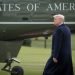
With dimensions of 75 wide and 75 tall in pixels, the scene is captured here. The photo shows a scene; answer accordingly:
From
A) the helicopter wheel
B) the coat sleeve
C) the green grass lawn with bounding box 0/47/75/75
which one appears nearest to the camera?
the coat sleeve

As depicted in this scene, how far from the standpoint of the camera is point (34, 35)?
37.5ft

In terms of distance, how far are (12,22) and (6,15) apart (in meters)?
0.23

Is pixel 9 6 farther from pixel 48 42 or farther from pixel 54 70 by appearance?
pixel 48 42

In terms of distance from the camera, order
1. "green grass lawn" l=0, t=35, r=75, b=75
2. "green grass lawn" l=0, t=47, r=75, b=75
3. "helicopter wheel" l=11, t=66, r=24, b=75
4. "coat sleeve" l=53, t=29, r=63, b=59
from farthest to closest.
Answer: "green grass lawn" l=0, t=35, r=75, b=75
"green grass lawn" l=0, t=47, r=75, b=75
"helicopter wheel" l=11, t=66, r=24, b=75
"coat sleeve" l=53, t=29, r=63, b=59

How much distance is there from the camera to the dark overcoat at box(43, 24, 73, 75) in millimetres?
8633

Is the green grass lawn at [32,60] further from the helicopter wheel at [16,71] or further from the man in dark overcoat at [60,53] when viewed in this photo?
the man in dark overcoat at [60,53]

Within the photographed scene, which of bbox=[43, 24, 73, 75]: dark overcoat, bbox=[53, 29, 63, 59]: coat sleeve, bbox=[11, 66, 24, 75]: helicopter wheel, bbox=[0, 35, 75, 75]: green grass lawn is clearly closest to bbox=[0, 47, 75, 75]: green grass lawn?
bbox=[0, 35, 75, 75]: green grass lawn

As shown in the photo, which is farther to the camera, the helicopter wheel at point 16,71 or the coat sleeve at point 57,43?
the helicopter wheel at point 16,71

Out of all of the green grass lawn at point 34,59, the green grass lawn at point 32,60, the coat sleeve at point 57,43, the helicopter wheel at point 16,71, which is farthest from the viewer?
the green grass lawn at point 34,59

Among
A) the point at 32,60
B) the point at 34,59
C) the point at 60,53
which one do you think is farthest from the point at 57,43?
the point at 34,59

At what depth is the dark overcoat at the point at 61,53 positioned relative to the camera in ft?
28.3

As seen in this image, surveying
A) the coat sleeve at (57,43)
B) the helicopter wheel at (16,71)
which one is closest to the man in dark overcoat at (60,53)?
the coat sleeve at (57,43)

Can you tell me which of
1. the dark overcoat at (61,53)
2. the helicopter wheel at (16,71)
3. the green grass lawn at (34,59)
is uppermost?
the dark overcoat at (61,53)

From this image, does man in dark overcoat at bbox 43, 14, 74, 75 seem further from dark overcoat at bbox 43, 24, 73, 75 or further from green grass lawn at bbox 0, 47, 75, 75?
green grass lawn at bbox 0, 47, 75, 75
